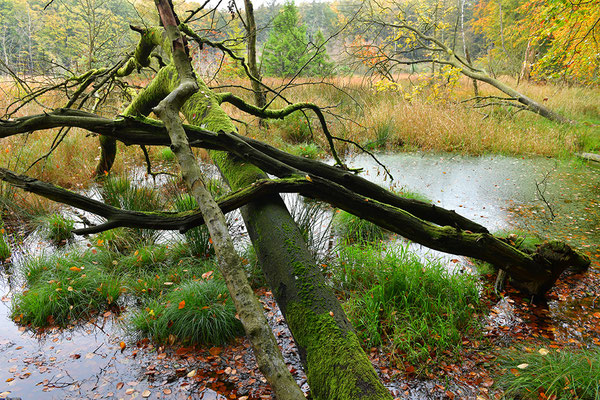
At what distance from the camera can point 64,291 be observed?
290 cm

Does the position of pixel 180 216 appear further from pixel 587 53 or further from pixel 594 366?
pixel 587 53

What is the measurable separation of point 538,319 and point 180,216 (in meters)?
2.94

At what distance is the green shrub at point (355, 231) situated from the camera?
4.19 meters

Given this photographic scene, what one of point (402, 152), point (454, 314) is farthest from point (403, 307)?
point (402, 152)

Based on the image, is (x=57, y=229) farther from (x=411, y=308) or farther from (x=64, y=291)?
(x=411, y=308)

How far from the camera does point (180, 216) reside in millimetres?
1945

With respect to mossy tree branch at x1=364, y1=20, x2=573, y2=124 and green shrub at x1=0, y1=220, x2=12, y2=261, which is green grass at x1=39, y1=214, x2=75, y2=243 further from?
mossy tree branch at x1=364, y1=20, x2=573, y2=124

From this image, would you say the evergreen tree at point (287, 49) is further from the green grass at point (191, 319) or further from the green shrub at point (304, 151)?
the green grass at point (191, 319)

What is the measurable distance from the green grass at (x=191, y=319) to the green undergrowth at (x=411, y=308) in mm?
1006

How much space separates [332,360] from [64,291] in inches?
105

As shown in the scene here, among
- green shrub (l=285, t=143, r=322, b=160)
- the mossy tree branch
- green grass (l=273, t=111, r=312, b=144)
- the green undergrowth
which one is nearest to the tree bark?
the green undergrowth

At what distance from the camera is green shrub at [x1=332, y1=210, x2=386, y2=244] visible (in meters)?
4.19

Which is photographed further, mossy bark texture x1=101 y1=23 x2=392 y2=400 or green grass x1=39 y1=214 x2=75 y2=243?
green grass x1=39 y1=214 x2=75 y2=243

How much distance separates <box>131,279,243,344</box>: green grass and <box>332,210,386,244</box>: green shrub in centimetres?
188
